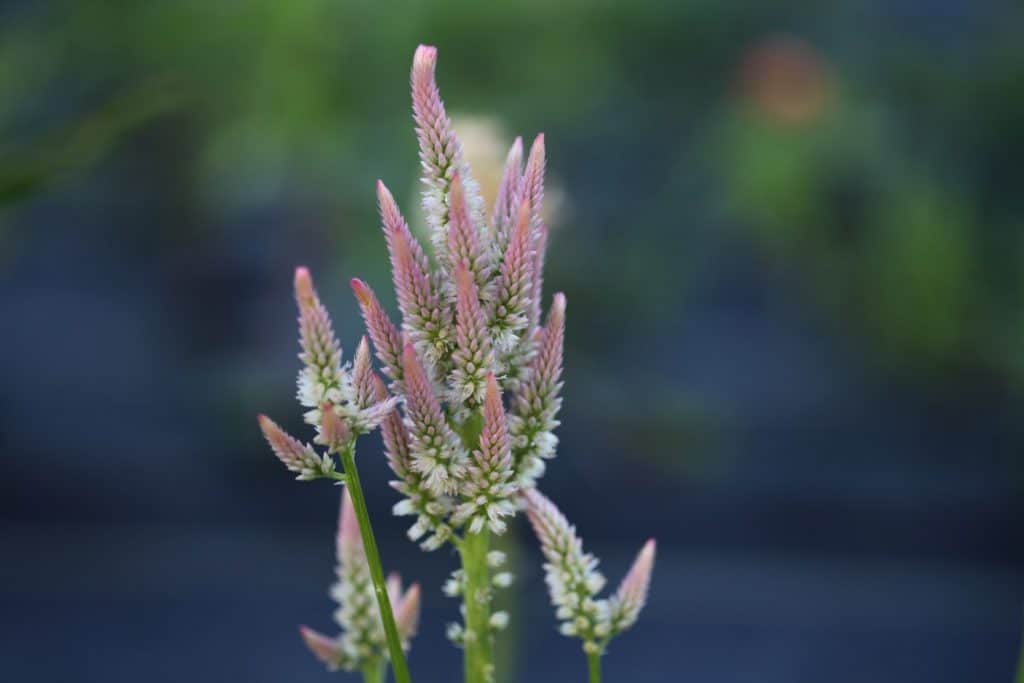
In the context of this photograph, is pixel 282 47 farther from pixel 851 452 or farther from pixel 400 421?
pixel 400 421

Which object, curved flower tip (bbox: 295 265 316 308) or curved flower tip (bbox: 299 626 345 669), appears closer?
curved flower tip (bbox: 295 265 316 308)

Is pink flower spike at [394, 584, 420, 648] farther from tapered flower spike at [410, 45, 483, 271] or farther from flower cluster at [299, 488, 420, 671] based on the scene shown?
tapered flower spike at [410, 45, 483, 271]

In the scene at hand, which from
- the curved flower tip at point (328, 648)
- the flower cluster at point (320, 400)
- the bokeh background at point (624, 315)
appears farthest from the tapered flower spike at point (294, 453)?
the bokeh background at point (624, 315)

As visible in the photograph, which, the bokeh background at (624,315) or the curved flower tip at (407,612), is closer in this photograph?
the curved flower tip at (407,612)

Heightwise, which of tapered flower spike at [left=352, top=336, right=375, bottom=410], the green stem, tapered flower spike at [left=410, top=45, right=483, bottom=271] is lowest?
the green stem

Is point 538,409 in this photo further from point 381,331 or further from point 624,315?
point 624,315

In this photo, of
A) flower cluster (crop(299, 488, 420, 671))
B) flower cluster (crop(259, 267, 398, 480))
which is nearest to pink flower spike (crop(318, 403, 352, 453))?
flower cluster (crop(259, 267, 398, 480))

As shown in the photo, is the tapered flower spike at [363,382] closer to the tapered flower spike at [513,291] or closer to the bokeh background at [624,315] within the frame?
the tapered flower spike at [513,291]
